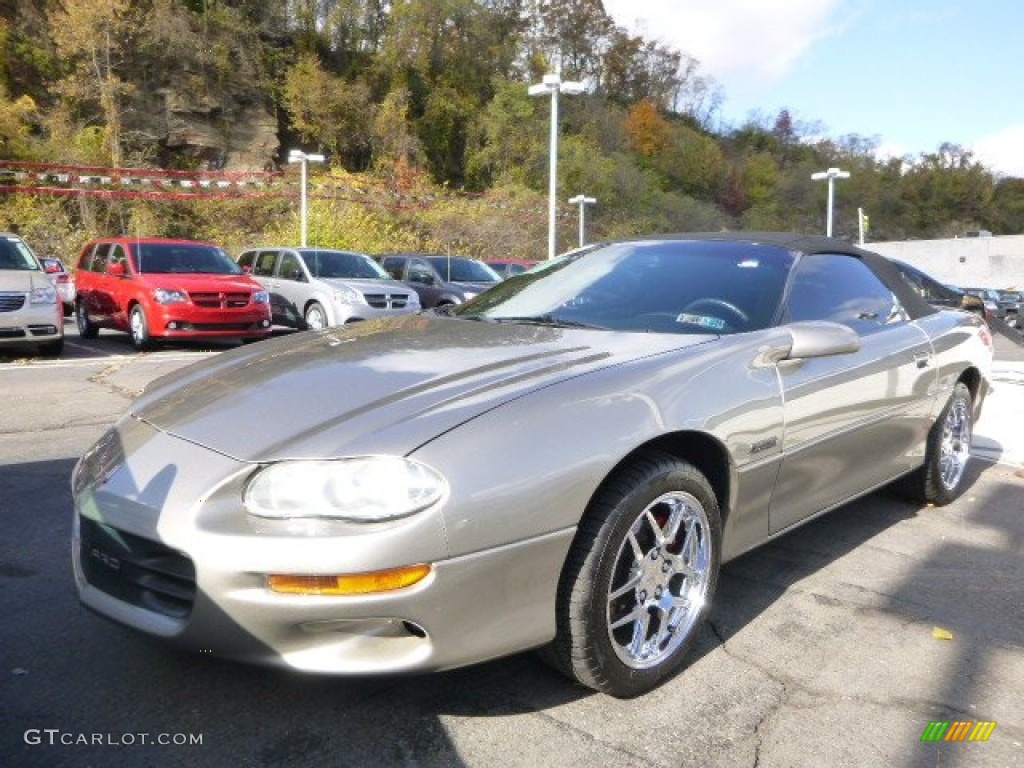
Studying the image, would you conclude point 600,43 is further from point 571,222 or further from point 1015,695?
point 1015,695

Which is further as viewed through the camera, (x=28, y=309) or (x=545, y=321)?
(x=28, y=309)

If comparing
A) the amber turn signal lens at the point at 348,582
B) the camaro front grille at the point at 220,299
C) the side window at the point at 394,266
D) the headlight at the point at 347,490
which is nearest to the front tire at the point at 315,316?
the camaro front grille at the point at 220,299

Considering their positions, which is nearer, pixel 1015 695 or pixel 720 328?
pixel 1015 695

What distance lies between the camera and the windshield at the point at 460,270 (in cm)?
1565

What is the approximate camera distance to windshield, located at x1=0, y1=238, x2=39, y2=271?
397 inches

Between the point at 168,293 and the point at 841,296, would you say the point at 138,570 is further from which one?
the point at 168,293

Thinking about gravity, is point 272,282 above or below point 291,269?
below

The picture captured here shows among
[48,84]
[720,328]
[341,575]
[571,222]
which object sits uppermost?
[48,84]

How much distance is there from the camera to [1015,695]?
257 centimetres

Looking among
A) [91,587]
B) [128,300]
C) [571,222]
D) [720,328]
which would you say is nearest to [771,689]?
[720,328]

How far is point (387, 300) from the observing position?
1273 cm

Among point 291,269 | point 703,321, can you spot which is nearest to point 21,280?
point 291,269

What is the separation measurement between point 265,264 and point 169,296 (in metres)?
3.56

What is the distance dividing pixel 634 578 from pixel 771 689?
0.57 meters
